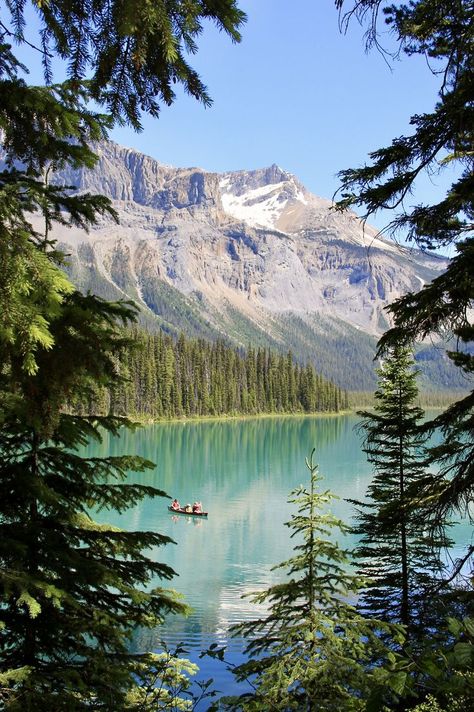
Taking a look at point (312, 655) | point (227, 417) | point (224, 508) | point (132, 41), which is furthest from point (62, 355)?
point (227, 417)

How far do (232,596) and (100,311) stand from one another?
2015 cm

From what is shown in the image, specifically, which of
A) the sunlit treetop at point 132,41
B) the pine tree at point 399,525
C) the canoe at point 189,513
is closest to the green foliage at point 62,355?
the sunlit treetop at point 132,41

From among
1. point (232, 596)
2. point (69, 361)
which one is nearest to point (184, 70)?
point (69, 361)

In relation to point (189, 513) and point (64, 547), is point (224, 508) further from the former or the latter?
point (64, 547)

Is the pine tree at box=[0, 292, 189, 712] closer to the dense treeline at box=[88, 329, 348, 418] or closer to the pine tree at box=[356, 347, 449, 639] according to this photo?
the pine tree at box=[356, 347, 449, 639]

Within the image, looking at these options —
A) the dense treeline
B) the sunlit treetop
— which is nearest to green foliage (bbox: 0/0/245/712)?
the sunlit treetop

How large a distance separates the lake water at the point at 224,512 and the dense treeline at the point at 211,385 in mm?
21329

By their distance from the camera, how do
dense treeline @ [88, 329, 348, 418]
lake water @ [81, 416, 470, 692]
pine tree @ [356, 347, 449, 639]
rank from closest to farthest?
pine tree @ [356, 347, 449, 639] < lake water @ [81, 416, 470, 692] < dense treeline @ [88, 329, 348, 418]

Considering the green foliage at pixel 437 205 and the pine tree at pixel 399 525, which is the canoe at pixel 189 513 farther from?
the green foliage at pixel 437 205

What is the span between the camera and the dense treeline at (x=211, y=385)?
10969 cm

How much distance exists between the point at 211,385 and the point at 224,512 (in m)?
87.3

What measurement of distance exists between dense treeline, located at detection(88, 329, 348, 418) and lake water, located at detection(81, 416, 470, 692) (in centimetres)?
2133

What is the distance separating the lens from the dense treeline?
110 meters

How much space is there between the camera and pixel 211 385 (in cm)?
12575
